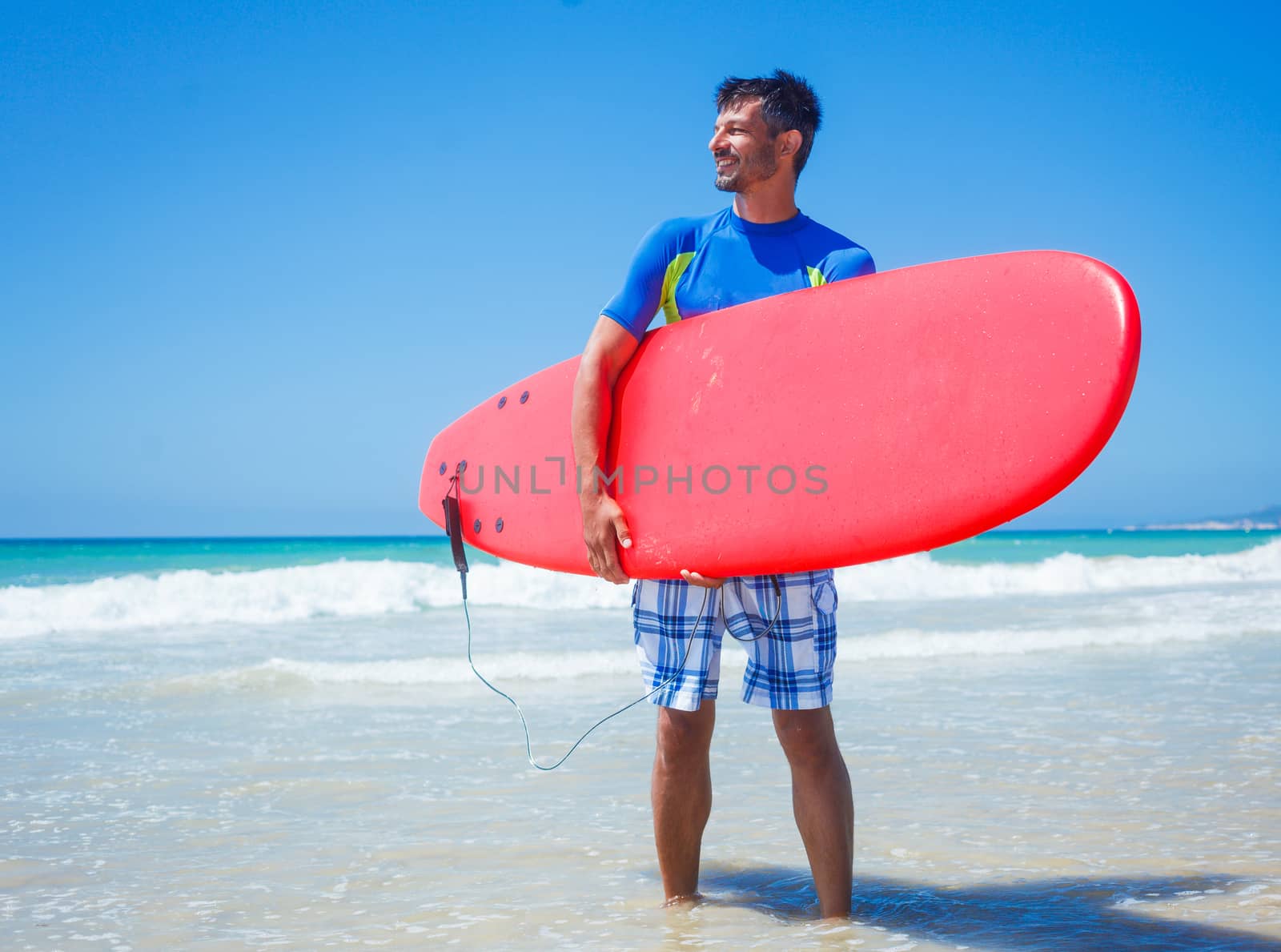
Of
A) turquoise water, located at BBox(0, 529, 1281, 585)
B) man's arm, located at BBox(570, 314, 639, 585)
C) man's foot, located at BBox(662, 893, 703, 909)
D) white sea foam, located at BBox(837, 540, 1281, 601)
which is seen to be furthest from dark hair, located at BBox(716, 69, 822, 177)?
turquoise water, located at BBox(0, 529, 1281, 585)

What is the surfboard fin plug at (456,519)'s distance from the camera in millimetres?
2361

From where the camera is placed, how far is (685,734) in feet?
6.25

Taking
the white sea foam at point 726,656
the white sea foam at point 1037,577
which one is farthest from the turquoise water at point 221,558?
the white sea foam at point 726,656

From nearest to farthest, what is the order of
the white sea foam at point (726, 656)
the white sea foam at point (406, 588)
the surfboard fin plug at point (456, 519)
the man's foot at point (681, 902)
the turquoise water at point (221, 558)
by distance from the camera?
the man's foot at point (681, 902) → the surfboard fin plug at point (456, 519) → the white sea foam at point (726, 656) → the white sea foam at point (406, 588) → the turquoise water at point (221, 558)

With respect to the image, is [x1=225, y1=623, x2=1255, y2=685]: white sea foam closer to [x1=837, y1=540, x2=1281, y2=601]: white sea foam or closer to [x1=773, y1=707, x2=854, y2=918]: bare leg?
[x1=773, y1=707, x2=854, y2=918]: bare leg

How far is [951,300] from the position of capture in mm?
1827

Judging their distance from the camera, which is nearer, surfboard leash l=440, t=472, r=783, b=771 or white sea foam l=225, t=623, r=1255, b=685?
surfboard leash l=440, t=472, r=783, b=771

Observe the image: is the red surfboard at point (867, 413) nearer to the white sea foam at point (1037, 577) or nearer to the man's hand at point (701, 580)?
the man's hand at point (701, 580)

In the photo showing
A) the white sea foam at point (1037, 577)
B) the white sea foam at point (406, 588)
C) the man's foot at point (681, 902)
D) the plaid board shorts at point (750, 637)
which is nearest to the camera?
the plaid board shorts at point (750, 637)

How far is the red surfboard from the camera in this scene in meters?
1.65

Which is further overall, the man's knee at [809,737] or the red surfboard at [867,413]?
the man's knee at [809,737]

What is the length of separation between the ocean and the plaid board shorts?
0.48 metres

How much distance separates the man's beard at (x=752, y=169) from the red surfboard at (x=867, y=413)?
0.78ft

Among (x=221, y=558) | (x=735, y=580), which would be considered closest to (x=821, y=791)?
(x=735, y=580)
